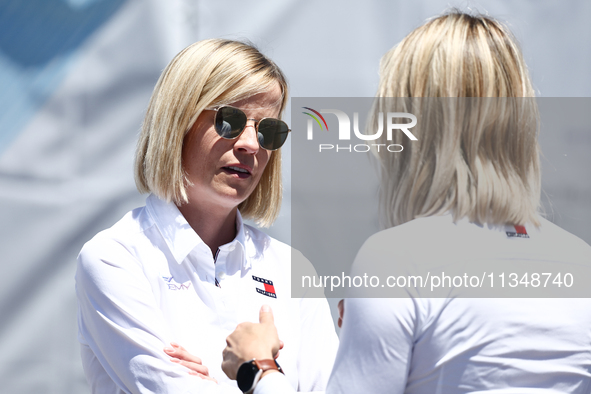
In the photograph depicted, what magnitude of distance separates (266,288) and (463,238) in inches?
41.6

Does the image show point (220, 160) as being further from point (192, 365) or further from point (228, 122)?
point (192, 365)

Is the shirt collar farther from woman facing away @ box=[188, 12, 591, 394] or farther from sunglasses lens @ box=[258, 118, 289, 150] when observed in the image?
woman facing away @ box=[188, 12, 591, 394]

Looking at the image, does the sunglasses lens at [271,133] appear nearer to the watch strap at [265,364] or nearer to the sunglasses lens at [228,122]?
the sunglasses lens at [228,122]

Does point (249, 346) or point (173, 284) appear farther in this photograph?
point (173, 284)

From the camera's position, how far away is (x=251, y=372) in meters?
1.34

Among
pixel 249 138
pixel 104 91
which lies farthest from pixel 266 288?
pixel 104 91

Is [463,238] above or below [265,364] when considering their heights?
above

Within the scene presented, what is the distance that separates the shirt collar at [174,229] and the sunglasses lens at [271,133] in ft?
1.30

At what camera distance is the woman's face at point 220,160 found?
192 centimetres

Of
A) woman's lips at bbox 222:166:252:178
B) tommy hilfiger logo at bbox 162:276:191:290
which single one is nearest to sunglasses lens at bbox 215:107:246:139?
woman's lips at bbox 222:166:252:178

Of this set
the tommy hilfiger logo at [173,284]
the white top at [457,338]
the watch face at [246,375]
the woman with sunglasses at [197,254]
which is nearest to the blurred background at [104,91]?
the woman with sunglasses at [197,254]

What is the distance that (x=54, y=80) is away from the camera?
258 centimetres

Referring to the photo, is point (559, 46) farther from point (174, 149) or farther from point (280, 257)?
point (174, 149)

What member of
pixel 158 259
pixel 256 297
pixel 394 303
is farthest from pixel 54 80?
pixel 394 303
